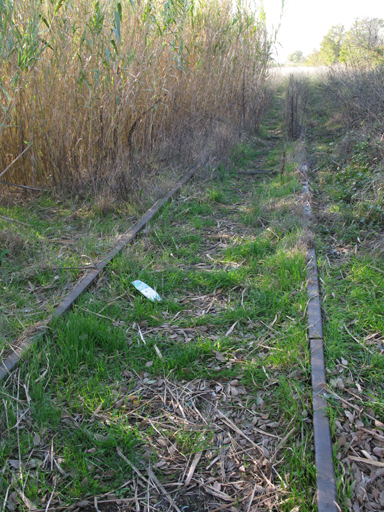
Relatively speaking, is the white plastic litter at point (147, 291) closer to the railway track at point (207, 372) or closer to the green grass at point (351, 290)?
the railway track at point (207, 372)

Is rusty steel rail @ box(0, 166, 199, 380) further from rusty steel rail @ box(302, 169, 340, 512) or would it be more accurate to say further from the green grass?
the green grass

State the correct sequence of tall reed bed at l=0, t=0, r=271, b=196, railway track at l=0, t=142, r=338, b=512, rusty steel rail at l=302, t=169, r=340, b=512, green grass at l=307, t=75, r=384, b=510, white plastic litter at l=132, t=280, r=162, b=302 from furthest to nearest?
tall reed bed at l=0, t=0, r=271, b=196, white plastic litter at l=132, t=280, r=162, b=302, green grass at l=307, t=75, r=384, b=510, railway track at l=0, t=142, r=338, b=512, rusty steel rail at l=302, t=169, r=340, b=512

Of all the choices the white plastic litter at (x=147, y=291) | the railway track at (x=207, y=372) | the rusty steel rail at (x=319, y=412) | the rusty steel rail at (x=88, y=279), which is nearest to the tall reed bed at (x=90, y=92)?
the rusty steel rail at (x=88, y=279)

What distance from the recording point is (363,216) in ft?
16.3

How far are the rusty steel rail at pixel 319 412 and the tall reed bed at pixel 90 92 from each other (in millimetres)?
3190

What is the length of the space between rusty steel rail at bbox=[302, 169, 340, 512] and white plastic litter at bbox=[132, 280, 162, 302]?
1.26 metres

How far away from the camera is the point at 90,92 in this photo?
17.5 feet

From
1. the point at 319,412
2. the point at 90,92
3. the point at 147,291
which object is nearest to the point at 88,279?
the point at 147,291

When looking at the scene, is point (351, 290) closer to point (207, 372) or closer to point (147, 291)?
point (207, 372)

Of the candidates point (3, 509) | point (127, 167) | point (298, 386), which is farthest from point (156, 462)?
point (127, 167)

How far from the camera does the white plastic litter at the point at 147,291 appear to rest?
11.8 ft

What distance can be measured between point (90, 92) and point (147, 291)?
3062mm

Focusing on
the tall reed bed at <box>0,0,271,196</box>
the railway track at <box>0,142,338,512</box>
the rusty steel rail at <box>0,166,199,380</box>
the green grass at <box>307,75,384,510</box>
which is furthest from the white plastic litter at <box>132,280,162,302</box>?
the tall reed bed at <box>0,0,271,196</box>

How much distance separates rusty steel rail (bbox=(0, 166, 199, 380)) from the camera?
265 centimetres
